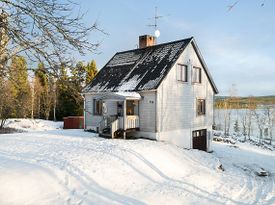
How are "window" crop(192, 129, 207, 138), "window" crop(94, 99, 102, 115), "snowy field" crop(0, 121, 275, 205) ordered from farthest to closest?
1. "window" crop(192, 129, 207, 138)
2. "window" crop(94, 99, 102, 115)
3. "snowy field" crop(0, 121, 275, 205)

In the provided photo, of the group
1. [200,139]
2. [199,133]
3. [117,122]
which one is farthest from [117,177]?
[200,139]

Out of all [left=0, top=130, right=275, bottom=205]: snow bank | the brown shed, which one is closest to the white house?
[left=0, top=130, right=275, bottom=205]: snow bank

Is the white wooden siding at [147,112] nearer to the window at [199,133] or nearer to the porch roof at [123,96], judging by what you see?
the porch roof at [123,96]

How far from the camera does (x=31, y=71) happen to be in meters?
5.66

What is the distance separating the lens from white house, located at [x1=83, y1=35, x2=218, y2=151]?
756 inches

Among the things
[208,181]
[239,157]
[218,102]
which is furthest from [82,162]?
[218,102]

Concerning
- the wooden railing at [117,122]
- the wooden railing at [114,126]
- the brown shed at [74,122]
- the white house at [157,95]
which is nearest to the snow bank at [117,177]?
the wooden railing at [114,126]

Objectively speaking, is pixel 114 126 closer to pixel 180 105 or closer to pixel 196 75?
pixel 180 105

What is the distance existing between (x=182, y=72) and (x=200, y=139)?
247 inches

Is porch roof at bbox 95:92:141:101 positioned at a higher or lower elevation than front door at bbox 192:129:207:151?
higher

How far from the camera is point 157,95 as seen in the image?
18.9 m

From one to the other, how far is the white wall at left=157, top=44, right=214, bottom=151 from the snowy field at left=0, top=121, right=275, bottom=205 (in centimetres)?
324

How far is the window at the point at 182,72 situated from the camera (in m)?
20.8

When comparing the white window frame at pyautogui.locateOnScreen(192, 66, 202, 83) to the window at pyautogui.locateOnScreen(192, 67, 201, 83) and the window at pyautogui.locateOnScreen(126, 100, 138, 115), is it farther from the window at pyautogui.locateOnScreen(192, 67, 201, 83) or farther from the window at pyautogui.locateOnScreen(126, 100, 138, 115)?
the window at pyautogui.locateOnScreen(126, 100, 138, 115)
